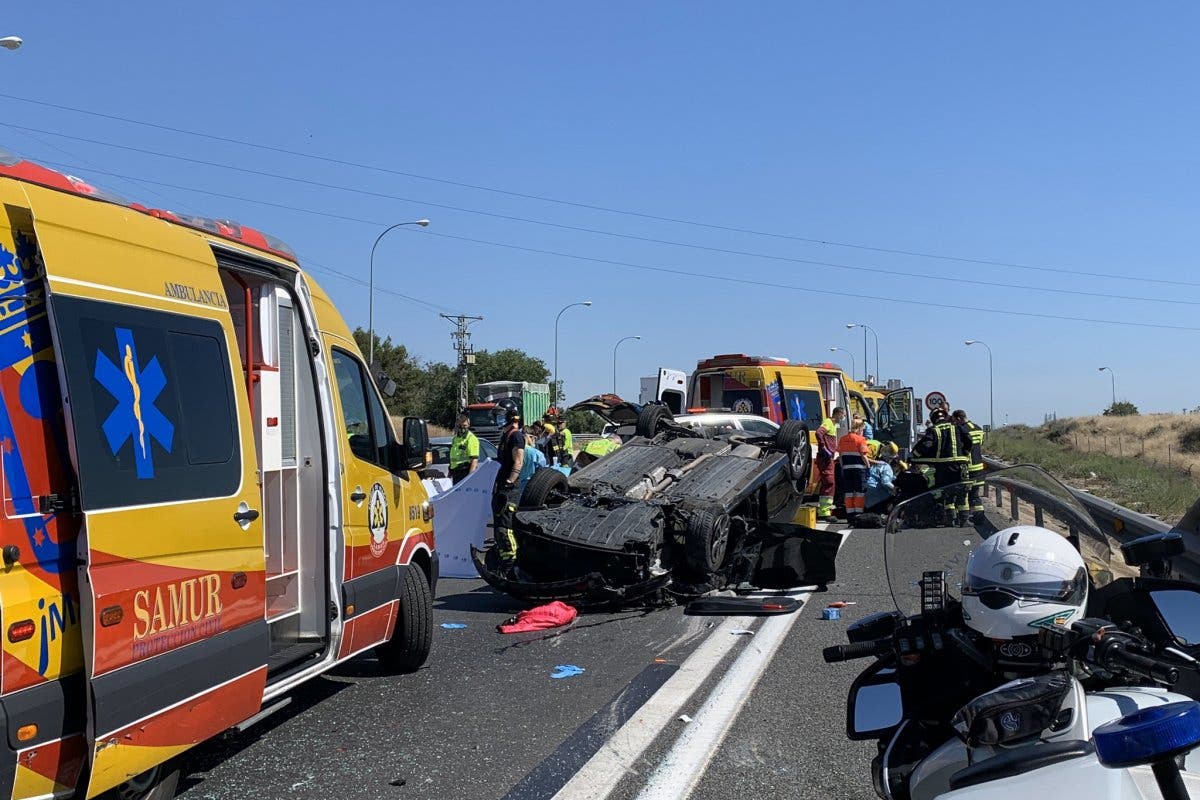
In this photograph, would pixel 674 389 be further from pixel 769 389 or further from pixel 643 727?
pixel 643 727

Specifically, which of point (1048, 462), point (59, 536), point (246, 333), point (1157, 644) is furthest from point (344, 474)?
point (1048, 462)

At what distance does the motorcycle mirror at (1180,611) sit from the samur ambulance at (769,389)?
1389 cm

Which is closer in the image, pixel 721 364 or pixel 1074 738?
pixel 1074 738

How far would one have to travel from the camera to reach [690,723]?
5512 millimetres

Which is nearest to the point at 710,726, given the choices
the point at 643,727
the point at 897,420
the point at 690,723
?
the point at 690,723

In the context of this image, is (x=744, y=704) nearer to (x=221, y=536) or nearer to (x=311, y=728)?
(x=311, y=728)

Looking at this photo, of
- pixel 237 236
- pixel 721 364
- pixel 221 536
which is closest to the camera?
pixel 221 536

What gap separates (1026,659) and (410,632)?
4715 mm

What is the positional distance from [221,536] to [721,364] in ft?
48.5

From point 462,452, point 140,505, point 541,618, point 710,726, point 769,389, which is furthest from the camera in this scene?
point 769,389

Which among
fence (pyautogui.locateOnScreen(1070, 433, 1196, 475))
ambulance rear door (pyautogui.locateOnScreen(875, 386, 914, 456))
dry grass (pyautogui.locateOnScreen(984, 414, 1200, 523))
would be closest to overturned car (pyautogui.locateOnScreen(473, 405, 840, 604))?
dry grass (pyautogui.locateOnScreen(984, 414, 1200, 523))

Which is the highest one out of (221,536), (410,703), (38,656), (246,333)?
(246,333)

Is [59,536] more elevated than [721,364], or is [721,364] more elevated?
[721,364]

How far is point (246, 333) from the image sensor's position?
6.01 metres
